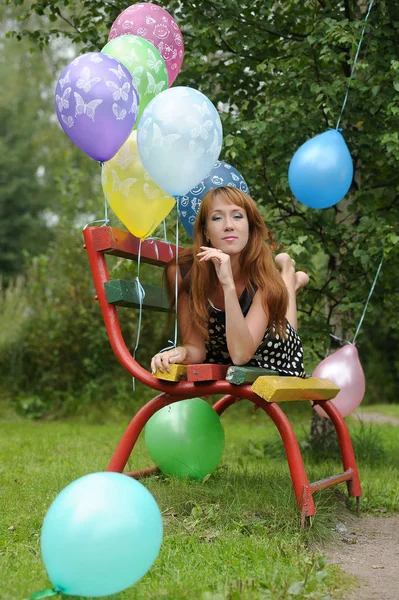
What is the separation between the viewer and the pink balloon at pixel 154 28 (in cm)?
373

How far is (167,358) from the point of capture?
10.1 feet

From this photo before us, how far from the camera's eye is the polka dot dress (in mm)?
3275

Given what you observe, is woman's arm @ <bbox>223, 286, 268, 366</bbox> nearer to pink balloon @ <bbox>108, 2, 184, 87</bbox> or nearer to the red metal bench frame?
the red metal bench frame

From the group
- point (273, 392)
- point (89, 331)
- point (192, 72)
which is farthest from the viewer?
point (89, 331)

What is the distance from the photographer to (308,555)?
8.60 feet

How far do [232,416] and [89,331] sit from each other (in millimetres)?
1783

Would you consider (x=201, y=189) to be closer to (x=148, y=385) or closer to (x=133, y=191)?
(x=133, y=191)

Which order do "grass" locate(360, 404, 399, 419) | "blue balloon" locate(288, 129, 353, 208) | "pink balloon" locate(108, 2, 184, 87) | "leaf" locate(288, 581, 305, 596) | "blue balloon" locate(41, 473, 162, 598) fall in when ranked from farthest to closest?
"grass" locate(360, 404, 399, 419) < "blue balloon" locate(288, 129, 353, 208) < "pink balloon" locate(108, 2, 184, 87) < "leaf" locate(288, 581, 305, 596) < "blue balloon" locate(41, 473, 162, 598)

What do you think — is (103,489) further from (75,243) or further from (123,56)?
(75,243)

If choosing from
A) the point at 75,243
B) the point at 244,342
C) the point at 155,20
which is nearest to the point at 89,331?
the point at 75,243

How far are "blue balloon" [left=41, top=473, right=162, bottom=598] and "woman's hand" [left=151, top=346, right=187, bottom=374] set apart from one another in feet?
3.29

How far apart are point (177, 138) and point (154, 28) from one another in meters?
1.14

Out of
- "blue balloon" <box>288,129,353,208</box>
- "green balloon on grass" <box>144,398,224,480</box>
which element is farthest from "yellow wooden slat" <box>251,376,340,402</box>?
"blue balloon" <box>288,129,353,208</box>

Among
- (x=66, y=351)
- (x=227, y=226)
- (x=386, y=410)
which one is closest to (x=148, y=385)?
(x=227, y=226)
